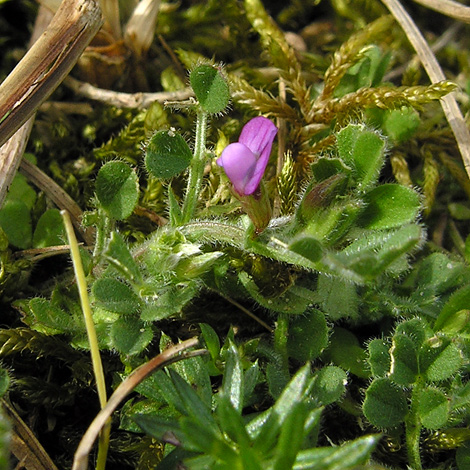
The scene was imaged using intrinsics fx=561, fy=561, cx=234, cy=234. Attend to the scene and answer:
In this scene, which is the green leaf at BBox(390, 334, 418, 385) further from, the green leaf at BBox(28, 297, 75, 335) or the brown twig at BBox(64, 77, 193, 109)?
the brown twig at BBox(64, 77, 193, 109)

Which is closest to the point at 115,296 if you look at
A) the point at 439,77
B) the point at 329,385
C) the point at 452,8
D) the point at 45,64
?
the point at 329,385

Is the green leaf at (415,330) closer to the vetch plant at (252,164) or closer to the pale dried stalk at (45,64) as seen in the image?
the vetch plant at (252,164)

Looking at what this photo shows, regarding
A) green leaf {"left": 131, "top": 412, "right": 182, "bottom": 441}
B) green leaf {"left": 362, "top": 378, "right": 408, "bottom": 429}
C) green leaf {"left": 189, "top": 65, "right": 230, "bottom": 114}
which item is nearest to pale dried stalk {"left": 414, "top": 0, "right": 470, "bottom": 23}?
green leaf {"left": 189, "top": 65, "right": 230, "bottom": 114}

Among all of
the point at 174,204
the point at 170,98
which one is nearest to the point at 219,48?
the point at 170,98

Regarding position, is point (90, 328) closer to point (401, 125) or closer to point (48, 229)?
point (48, 229)

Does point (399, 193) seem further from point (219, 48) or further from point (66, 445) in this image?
point (219, 48)

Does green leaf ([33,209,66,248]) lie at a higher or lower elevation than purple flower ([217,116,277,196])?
lower

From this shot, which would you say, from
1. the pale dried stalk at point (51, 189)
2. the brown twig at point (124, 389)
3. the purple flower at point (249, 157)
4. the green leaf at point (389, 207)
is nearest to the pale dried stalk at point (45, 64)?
the pale dried stalk at point (51, 189)
